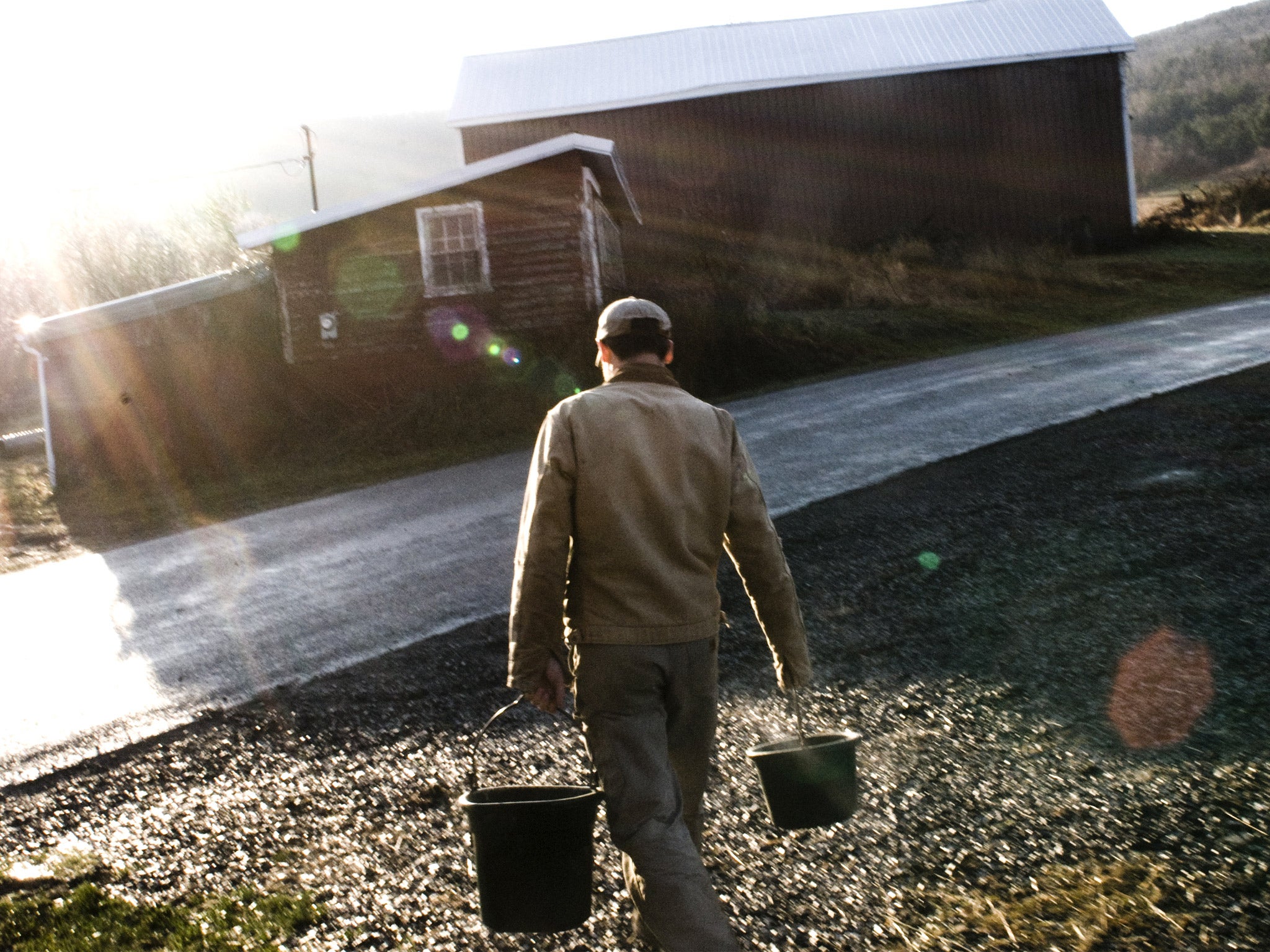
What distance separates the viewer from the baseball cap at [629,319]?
127 inches

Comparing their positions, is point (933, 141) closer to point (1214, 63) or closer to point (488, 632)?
point (488, 632)

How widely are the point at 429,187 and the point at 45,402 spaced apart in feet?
24.1

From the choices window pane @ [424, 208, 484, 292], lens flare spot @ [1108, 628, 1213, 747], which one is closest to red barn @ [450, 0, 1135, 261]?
window pane @ [424, 208, 484, 292]

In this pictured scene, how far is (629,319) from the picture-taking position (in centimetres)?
323

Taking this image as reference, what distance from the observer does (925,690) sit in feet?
16.4

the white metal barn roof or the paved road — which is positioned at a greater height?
the white metal barn roof

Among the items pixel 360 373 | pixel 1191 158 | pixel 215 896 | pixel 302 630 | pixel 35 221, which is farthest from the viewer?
pixel 1191 158

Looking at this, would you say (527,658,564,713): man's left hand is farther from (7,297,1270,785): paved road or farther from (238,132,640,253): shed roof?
(238,132,640,253): shed roof

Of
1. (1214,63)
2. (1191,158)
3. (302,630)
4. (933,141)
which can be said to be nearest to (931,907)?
(302,630)

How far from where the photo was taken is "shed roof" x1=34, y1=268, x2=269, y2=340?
64.3ft

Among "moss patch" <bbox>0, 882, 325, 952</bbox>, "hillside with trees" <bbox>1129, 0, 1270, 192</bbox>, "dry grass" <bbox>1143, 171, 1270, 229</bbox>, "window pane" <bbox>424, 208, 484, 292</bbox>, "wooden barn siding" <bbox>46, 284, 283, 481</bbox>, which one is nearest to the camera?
"moss patch" <bbox>0, 882, 325, 952</bbox>

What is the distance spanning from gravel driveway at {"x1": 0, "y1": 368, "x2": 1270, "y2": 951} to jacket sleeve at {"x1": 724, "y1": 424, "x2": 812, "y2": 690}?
2.49 ft

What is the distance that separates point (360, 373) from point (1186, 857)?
17789 mm

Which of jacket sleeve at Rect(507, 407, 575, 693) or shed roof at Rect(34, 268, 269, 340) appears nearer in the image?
jacket sleeve at Rect(507, 407, 575, 693)
